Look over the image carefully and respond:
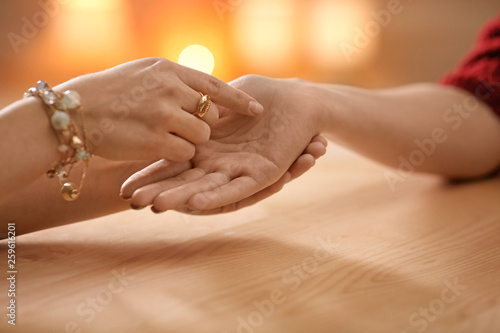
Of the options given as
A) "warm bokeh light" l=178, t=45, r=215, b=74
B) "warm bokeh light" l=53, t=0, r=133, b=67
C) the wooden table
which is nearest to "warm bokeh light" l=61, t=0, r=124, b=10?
"warm bokeh light" l=53, t=0, r=133, b=67

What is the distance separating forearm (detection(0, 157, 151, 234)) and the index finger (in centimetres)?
19

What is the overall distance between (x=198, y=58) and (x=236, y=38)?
34cm

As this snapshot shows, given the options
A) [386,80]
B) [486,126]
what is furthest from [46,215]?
[386,80]

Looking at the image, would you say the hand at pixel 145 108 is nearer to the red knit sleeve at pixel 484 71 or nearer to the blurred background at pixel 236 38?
the red knit sleeve at pixel 484 71

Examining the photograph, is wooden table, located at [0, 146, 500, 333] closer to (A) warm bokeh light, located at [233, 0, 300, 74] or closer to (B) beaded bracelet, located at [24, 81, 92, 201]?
(B) beaded bracelet, located at [24, 81, 92, 201]

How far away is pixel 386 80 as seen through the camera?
3.57m

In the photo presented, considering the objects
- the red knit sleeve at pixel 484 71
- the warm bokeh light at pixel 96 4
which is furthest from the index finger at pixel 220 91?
the warm bokeh light at pixel 96 4

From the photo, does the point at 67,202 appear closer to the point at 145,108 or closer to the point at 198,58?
the point at 145,108

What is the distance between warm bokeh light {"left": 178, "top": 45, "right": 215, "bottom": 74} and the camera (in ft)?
11.6

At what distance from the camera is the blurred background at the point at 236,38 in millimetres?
3492

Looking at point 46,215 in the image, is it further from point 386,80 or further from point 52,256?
point 386,80

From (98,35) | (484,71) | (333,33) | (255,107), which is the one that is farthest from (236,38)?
(255,107)

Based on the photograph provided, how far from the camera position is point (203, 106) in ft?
2.42

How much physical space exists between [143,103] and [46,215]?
27cm
